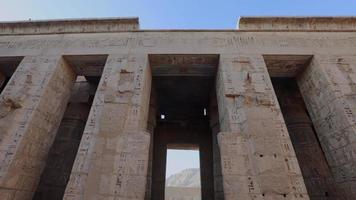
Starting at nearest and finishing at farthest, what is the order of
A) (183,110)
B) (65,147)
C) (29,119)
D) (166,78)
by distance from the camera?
1. (29,119)
2. (65,147)
3. (166,78)
4. (183,110)

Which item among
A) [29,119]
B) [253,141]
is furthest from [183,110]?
[29,119]

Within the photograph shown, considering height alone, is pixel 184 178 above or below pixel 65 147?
above

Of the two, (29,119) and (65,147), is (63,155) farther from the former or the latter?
(29,119)

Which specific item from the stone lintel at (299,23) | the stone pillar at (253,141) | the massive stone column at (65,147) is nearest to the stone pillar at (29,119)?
the massive stone column at (65,147)

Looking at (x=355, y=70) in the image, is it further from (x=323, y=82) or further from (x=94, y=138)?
(x=94, y=138)

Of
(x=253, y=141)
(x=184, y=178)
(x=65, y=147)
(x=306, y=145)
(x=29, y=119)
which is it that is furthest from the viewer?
(x=184, y=178)

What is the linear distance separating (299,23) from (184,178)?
1584 inches

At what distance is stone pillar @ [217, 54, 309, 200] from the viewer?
3195 millimetres

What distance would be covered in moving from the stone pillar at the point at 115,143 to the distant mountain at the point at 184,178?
3572cm

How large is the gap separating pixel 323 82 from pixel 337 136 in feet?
3.98

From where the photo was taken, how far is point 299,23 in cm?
543

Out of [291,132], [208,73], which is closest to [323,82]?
[291,132]

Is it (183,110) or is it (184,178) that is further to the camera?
(184,178)

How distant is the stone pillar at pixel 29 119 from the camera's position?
11.9ft
